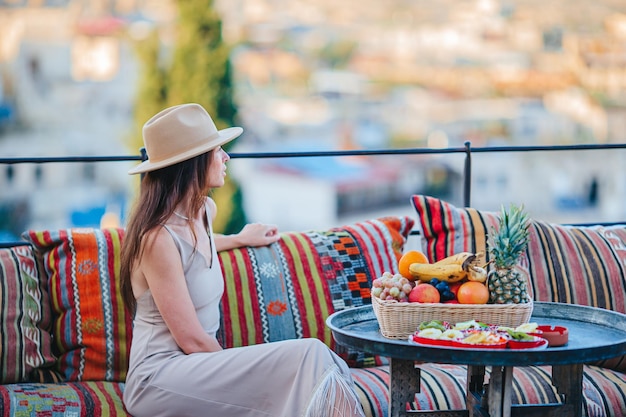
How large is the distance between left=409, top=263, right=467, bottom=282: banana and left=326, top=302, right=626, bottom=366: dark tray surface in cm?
17

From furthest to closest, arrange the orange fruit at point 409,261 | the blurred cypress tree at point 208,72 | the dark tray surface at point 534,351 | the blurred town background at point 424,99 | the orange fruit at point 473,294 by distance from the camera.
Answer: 1. the blurred town background at point 424,99
2. the blurred cypress tree at point 208,72
3. the orange fruit at point 409,261
4. the orange fruit at point 473,294
5. the dark tray surface at point 534,351

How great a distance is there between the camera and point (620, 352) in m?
2.05

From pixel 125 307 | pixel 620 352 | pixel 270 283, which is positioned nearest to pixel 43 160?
pixel 125 307

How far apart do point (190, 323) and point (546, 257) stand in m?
1.29

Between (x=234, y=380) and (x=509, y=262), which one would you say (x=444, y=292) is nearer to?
(x=509, y=262)

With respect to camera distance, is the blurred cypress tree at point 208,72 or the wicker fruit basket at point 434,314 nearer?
the wicker fruit basket at point 434,314

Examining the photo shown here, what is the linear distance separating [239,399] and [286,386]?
124 millimetres

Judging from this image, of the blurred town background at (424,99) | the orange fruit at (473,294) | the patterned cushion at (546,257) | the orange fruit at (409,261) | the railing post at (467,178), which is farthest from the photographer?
the blurred town background at (424,99)

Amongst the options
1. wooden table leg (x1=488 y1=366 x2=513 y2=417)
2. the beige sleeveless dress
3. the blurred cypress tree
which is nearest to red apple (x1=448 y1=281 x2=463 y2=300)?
wooden table leg (x1=488 y1=366 x2=513 y2=417)

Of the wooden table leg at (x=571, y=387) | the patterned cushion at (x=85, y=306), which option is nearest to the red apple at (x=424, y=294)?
the wooden table leg at (x=571, y=387)

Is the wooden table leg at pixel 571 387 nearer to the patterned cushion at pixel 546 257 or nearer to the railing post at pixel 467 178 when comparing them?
the patterned cushion at pixel 546 257

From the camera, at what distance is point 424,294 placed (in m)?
2.20

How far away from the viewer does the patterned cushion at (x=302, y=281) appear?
2830 millimetres

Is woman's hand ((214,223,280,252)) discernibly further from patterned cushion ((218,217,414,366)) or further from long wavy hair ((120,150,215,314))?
long wavy hair ((120,150,215,314))
